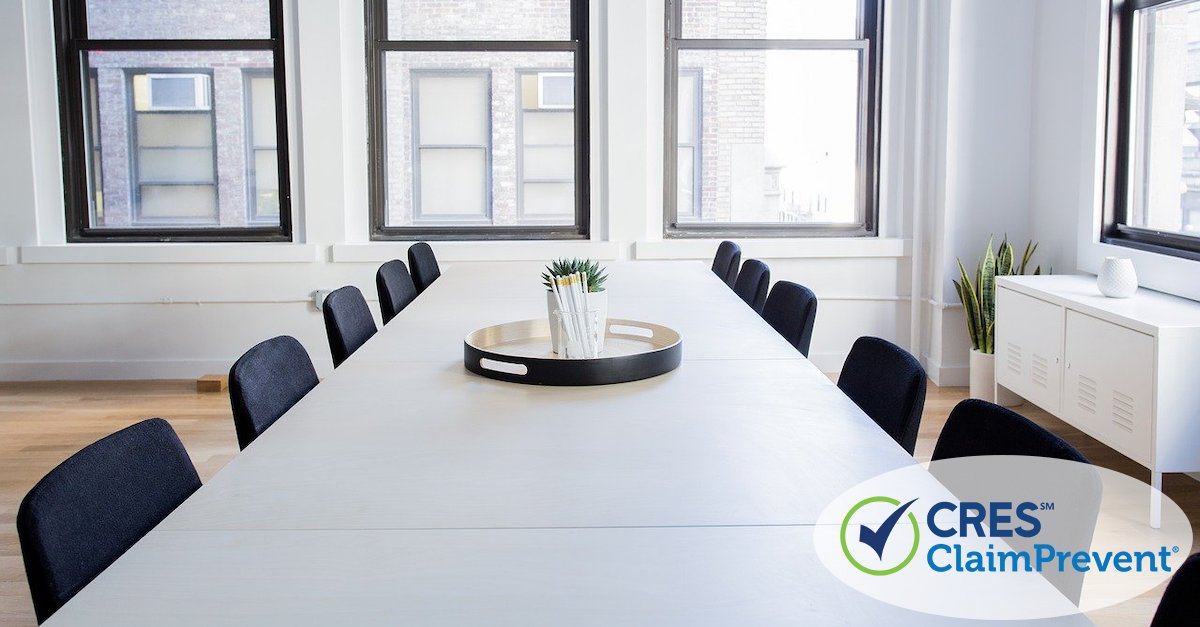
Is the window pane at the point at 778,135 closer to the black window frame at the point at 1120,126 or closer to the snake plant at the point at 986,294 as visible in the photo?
the snake plant at the point at 986,294

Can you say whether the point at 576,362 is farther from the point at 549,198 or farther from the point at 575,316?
the point at 549,198

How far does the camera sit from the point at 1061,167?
5.04 metres

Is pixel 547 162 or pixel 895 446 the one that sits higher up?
pixel 547 162

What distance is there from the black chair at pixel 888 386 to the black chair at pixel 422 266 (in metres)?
2.33

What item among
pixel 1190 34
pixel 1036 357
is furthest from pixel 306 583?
pixel 1190 34

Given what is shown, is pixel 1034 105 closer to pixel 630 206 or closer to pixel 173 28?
pixel 630 206

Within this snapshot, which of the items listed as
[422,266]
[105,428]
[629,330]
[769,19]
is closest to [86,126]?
[105,428]

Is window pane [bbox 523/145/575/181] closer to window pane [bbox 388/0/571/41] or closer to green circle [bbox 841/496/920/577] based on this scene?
window pane [bbox 388/0/571/41]

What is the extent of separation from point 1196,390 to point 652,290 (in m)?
1.81

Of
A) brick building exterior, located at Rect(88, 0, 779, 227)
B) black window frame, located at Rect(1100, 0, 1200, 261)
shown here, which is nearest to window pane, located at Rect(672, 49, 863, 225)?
brick building exterior, located at Rect(88, 0, 779, 227)

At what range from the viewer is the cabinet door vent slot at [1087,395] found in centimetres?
380

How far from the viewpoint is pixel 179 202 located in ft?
19.2

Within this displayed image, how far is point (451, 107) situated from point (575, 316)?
3.64 meters

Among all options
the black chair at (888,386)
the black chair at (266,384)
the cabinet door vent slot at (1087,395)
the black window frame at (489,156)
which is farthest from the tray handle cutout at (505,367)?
the black window frame at (489,156)
